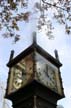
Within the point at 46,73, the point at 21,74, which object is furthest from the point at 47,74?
the point at 21,74

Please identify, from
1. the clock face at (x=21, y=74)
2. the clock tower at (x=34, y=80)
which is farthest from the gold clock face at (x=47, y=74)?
the clock face at (x=21, y=74)

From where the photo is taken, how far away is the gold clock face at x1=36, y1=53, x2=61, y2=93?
20.3 feet

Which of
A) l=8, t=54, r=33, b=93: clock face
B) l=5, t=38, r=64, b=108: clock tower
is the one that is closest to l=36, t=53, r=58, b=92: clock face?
l=5, t=38, r=64, b=108: clock tower

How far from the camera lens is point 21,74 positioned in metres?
6.50

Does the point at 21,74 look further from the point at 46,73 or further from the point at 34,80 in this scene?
the point at 34,80

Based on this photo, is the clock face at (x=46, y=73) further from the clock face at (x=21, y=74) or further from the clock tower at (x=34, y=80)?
the clock face at (x=21, y=74)

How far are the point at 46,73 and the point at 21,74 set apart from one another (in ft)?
2.27

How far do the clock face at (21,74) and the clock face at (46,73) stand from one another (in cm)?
20

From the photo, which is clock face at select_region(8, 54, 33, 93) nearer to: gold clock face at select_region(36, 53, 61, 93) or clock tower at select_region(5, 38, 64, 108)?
clock tower at select_region(5, 38, 64, 108)

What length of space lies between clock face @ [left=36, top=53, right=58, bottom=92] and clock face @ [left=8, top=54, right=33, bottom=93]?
20 centimetres

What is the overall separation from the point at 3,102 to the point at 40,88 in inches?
653

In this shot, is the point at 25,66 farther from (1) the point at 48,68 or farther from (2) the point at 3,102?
(2) the point at 3,102

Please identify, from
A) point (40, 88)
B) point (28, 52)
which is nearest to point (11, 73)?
point (28, 52)

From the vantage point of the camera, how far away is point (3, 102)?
2180cm
